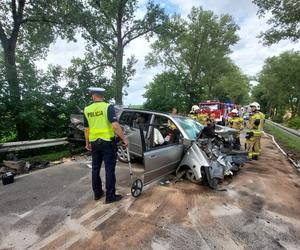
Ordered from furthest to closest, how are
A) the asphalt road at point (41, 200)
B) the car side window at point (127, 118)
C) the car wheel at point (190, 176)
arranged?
1. the car side window at point (127, 118)
2. the car wheel at point (190, 176)
3. the asphalt road at point (41, 200)

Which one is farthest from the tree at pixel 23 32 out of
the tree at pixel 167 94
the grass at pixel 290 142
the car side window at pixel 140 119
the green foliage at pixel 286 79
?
the green foliage at pixel 286 79

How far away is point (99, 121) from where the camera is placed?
15.8 ft

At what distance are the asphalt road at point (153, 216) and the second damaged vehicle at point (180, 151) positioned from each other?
1.17 ft

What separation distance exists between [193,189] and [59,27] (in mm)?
12402

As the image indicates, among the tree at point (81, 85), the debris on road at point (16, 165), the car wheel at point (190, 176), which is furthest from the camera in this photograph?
the tree at point (81, 85)

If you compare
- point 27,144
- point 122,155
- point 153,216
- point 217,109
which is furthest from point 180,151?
point 217,109

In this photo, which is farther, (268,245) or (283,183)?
(283,183)

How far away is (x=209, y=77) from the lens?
38.5 m

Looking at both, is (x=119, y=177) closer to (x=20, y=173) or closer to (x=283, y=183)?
(x=20, y=173)

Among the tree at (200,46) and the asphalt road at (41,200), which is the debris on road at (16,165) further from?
the tree at (200,46)

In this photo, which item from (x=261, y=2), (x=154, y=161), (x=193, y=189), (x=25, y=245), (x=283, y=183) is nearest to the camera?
(x=25, y=245)

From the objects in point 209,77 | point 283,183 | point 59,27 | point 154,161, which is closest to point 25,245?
point 154,161

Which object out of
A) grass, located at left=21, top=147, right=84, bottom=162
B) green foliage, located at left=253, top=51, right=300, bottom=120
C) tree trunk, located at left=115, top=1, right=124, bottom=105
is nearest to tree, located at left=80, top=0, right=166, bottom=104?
tree trunk, located at left=115, top=1, right=124, bottom=105

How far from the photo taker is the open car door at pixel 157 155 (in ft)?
17.2
